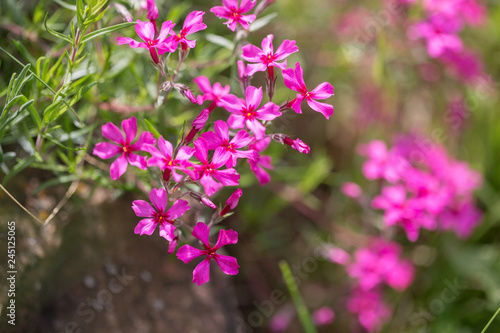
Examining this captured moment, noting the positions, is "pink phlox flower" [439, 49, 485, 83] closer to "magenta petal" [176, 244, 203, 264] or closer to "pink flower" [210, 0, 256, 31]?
"pink flower" [210, 0, 256, 31]

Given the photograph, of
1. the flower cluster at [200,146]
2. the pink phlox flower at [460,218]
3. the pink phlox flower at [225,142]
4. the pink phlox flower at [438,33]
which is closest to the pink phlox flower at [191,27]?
the flower cluster at [200,146]

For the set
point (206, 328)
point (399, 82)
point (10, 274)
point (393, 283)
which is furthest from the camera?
point (399, 82)

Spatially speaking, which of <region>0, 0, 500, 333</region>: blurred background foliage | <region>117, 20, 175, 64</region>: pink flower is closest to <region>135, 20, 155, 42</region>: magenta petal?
<region>117, 20, 175, 64</region>: pink flower

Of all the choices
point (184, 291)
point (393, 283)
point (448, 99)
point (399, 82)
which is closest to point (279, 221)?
point (393, 283)

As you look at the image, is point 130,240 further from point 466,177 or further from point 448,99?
point 448,99

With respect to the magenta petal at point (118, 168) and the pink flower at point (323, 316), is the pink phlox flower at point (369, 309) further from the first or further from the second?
the magenta petal at point (118, 168)
